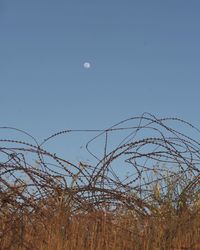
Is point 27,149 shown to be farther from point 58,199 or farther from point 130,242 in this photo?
point 130,242

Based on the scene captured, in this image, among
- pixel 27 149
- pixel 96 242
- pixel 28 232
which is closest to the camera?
pixel 96 242

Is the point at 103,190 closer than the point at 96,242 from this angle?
No

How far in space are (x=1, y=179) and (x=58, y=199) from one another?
52cm

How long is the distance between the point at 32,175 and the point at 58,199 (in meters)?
0.44

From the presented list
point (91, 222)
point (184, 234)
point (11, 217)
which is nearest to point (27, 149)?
point (11, 217)

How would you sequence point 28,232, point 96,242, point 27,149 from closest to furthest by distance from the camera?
point 96,242, point 28,232, point 27,149

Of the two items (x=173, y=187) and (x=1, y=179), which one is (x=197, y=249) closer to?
(x=173, y=187)

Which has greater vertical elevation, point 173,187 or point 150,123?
point 150,123

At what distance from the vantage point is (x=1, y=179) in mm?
5414

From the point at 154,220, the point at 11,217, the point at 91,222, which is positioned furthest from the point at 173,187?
the point at 11,217

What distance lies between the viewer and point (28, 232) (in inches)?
203

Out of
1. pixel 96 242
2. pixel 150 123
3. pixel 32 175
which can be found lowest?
pixel 96 242

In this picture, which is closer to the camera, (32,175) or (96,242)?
(96,242)

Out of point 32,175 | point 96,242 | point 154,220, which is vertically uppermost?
point 32,175
